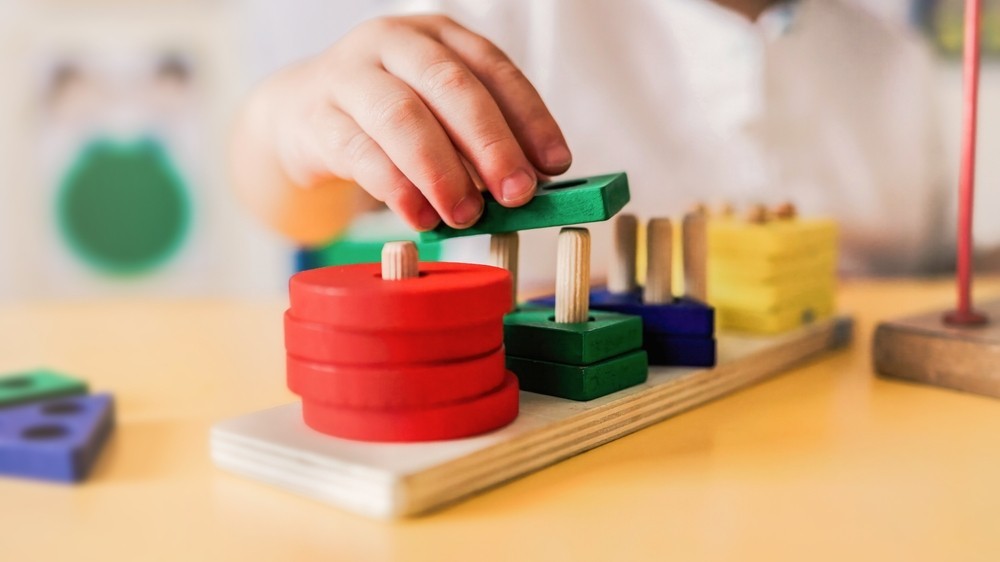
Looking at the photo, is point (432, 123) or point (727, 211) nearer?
point (432, 123)

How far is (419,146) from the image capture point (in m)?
0.62

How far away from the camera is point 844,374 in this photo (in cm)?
77

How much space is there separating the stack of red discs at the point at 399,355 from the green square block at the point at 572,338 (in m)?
0.08

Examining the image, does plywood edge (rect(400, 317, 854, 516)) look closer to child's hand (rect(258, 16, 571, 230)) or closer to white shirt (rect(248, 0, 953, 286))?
child's hand (rect(258, 16, 571, 230))

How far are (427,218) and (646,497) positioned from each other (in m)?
Answer: 0.26

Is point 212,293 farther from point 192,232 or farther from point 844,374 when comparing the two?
point 844,374

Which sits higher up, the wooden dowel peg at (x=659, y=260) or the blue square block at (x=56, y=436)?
the wooden dowel peg at (x=659, y=260)

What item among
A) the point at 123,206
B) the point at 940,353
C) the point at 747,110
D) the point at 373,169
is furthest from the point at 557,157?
the point at 123,206

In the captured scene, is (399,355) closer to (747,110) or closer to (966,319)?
(966,319)

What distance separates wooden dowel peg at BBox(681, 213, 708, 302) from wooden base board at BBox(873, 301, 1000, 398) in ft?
0.56

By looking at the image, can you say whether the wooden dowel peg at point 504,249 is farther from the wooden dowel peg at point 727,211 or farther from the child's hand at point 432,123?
the wooden dowel peg at point 727,211

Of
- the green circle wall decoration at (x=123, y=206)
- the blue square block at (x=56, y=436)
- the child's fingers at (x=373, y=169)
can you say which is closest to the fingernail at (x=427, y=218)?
the child's fingers at (x=373, y=169)

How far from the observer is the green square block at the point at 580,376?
1.88 ft

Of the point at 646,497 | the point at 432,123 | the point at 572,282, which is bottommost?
the point at 646,497
